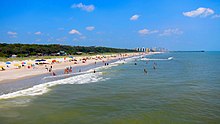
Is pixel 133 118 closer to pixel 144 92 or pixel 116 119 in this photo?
pixel 116 119

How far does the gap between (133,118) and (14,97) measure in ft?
38.0

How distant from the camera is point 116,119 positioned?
44.2 ft

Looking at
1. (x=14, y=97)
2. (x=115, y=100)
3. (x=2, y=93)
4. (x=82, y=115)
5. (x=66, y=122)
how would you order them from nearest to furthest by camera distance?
(x=66, y=122) < (x=82, y=115) < (x=115, y=100) < (x=14, y=97) < (x=2, y=93)

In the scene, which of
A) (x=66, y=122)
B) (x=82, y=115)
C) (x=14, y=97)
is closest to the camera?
(x=66, y=122)

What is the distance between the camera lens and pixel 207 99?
18.5 m

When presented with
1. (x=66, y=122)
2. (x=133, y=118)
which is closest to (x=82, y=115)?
(x=66, y=122)

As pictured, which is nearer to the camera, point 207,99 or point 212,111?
point 212,111

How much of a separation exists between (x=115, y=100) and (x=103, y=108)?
2.66 meters

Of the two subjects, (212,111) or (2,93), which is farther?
(2,93)

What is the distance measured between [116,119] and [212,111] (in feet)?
21.8

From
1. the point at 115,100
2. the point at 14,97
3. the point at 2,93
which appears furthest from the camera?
the point at 2,93

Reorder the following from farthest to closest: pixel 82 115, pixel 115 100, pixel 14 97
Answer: pixel 14 97 < pixel 115 100 < pixel 82 115

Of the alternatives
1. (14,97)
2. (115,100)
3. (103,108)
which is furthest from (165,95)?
(14,97)

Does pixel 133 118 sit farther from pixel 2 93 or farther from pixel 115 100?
pixel 2 93
